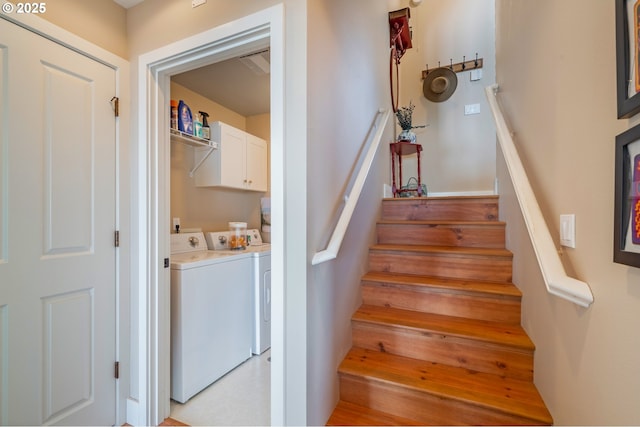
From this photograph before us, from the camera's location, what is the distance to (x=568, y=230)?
1.03 metres

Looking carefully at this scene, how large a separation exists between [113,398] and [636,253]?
244 centimetres

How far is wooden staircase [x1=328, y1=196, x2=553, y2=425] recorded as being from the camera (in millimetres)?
1292

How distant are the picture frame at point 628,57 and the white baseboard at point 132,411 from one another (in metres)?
2.54

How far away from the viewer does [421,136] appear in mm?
3842

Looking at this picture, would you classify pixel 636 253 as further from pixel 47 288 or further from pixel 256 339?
pixel 256 339

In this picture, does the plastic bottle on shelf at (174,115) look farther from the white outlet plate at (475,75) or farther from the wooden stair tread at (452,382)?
the white outlet plate at (475,75)

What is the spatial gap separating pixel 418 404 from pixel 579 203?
1152 millimetres

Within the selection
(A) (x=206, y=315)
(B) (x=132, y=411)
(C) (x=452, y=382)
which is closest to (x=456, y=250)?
(C) (x=452, y=382)

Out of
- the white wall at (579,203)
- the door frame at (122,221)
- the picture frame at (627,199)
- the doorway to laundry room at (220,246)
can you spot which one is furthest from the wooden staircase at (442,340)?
the door frame at (122,221)

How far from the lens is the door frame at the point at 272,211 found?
46.5 inches

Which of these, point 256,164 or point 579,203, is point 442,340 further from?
point 256,164

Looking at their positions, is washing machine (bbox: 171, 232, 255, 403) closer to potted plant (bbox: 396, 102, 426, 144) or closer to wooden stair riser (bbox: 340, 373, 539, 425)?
wooden stair riser (bbox: 340, 373, 539, 425)

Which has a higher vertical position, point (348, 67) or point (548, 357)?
point (348, 67)

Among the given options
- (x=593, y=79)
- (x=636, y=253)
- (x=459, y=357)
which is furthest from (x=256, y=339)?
(x=593, y=79)
